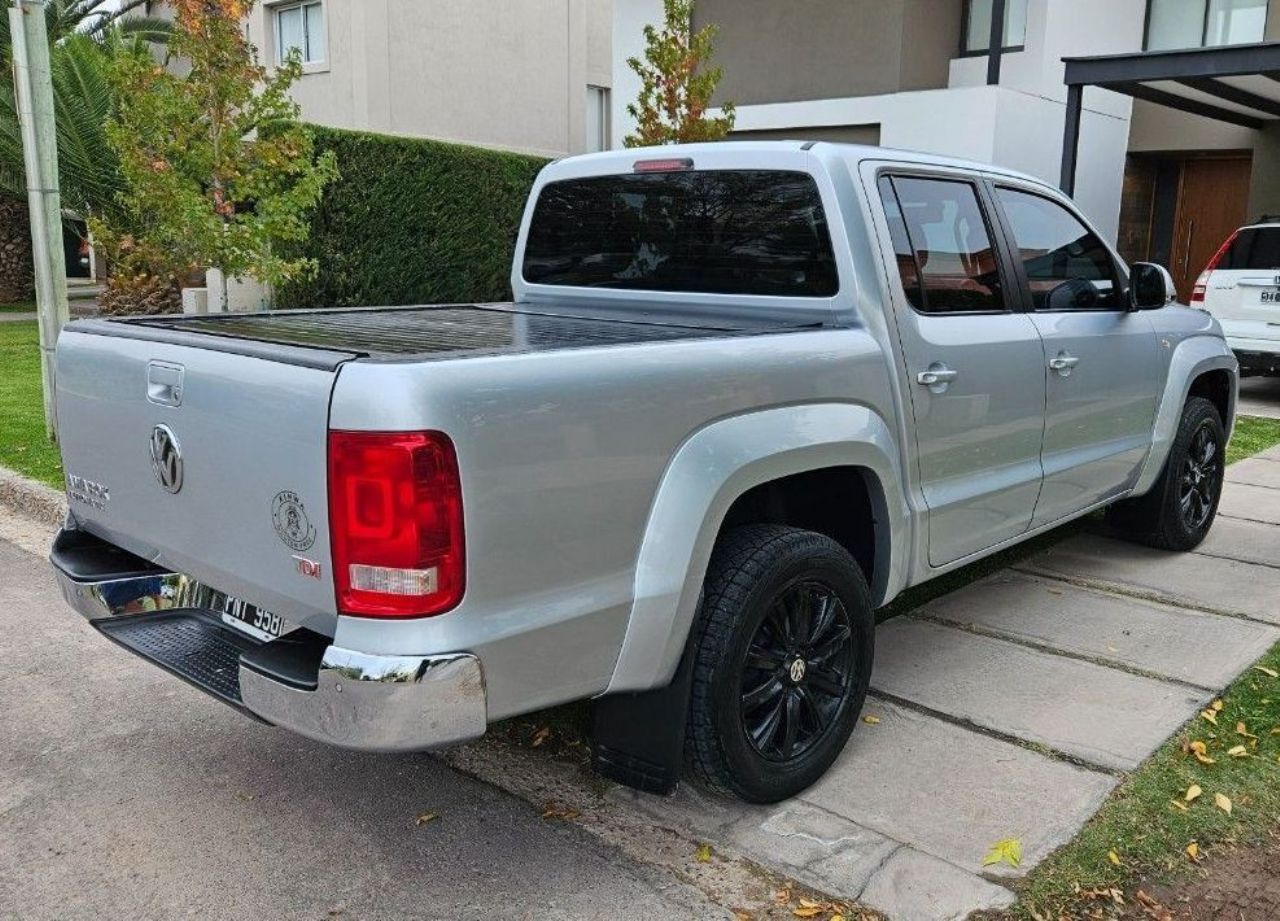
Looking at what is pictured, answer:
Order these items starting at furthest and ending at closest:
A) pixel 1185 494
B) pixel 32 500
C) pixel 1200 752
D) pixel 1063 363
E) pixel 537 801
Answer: pixel 32 500 < pixel 1185 494 < pixel 1063 363 < pixel 1200 752 < pixel 537 801

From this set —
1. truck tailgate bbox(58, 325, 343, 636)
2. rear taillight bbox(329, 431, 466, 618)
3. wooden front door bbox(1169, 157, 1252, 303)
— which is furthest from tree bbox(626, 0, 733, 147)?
rear taillight bbox(329, 431, 466, 618)

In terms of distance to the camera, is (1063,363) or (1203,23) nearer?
(1063,363)

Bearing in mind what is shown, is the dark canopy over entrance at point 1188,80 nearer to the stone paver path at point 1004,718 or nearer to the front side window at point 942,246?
the stone paver path at point 1004,718

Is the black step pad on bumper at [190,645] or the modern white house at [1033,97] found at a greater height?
the modern white house at [1033,97]

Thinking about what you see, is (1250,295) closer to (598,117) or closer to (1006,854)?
(1006,854)

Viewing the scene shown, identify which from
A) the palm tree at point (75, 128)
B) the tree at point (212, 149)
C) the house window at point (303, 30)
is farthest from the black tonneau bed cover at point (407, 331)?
the house window at point (303, 30)

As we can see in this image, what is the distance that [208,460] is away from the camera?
2.89 metres

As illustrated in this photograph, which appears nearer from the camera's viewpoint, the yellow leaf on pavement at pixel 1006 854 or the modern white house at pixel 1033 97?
the yellow leaf on pavement at pixel 1006 854

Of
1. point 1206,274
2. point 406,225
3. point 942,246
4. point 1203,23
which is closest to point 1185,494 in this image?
point 942,246

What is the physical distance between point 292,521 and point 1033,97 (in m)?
13.6

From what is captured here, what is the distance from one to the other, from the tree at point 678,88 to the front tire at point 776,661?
10.1 metres

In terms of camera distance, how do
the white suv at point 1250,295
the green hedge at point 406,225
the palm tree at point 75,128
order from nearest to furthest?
1. the white suv at point 1250,295
2. the green hedge at point 406,225
3. the palm tree at point 75,128

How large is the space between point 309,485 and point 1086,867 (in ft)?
7.30

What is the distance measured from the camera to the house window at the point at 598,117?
24.4m
